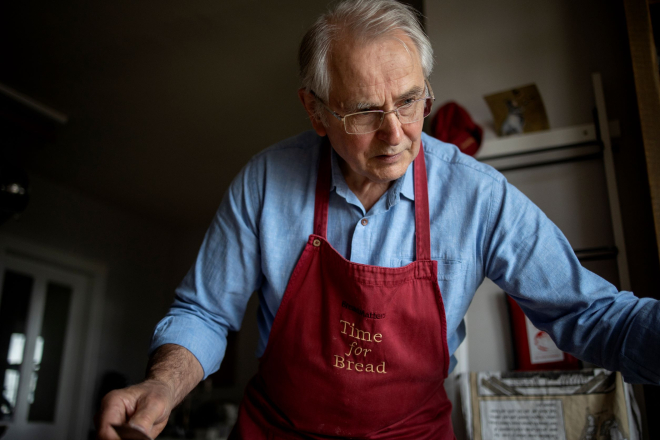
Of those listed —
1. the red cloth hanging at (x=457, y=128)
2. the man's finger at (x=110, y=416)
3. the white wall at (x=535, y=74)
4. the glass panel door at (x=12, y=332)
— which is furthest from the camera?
the glass panel door at (x=12, y=332)

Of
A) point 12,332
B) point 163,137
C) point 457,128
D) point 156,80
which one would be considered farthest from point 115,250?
point 457,128

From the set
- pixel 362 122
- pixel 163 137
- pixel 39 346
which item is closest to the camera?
pixel 362 122

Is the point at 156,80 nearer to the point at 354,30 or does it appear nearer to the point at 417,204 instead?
the point at 354,30

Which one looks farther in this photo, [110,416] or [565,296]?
[565,296]

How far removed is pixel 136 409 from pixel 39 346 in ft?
16.5

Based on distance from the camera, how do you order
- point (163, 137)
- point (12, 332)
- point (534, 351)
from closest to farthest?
point (534, 351)
point (163, 137)
point (12, 332)

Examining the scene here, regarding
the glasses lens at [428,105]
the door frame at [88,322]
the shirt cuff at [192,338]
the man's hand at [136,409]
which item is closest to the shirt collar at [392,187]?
the glasses lens at [428,105]

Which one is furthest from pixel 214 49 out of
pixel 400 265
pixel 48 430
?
pixel 48 430

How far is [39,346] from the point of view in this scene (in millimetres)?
5102

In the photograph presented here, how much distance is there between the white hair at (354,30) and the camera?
1096mm

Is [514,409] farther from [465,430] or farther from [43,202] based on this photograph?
[43,202]

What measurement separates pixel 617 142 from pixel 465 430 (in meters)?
1.10

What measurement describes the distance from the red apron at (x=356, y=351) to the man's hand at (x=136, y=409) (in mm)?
318

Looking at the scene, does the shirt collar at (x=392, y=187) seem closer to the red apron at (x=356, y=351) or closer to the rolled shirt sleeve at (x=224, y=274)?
the red apron at (x=356, y=351)
